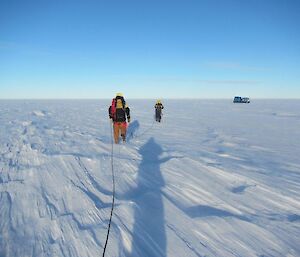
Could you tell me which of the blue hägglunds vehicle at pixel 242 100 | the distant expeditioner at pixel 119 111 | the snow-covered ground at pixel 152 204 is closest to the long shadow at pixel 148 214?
the snow-covered ground at pixel 152 204

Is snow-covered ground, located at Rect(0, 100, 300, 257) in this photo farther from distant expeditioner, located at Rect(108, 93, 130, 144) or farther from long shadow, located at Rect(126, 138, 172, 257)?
distant expeditioner, located at Rect(108, 93, 130, 144)

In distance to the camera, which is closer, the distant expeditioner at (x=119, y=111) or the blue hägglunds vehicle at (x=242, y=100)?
the distant expeditioner at (x=119, y=111)

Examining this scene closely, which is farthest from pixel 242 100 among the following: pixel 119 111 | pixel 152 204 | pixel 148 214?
pixel 148 214

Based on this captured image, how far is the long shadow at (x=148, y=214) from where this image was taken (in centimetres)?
311

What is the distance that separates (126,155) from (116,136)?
76.6 inches

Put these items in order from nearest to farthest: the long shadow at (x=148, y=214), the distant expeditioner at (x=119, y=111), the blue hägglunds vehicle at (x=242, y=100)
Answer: the long shadow at (x=148, y=214), the distant expeditioner at (x=119, y=111), the blue hägglunds vehicle at (x=242, y=100)

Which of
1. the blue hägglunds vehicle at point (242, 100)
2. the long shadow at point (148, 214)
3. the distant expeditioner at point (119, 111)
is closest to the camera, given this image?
the long shadow at point (148, 214)

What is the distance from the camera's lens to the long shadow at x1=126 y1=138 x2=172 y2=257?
311 centimetres

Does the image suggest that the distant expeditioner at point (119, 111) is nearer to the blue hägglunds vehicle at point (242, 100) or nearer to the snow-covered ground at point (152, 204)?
the snow-covered ground at point (152, 204)

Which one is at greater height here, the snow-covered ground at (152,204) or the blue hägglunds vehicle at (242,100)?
the blue hägglunds vehicle at (242,100)

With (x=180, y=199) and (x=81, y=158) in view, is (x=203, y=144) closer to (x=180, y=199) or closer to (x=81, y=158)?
(x=81, y=158)

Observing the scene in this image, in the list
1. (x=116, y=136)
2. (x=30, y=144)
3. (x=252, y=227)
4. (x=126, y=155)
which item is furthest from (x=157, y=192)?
(x=30, y=144)

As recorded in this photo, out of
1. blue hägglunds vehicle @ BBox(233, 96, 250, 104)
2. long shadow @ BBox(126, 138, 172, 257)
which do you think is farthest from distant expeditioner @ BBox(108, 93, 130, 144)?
blue hägglunds vehicle @ BBox(233, 96, 250, 104)

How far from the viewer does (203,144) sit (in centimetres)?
1010
